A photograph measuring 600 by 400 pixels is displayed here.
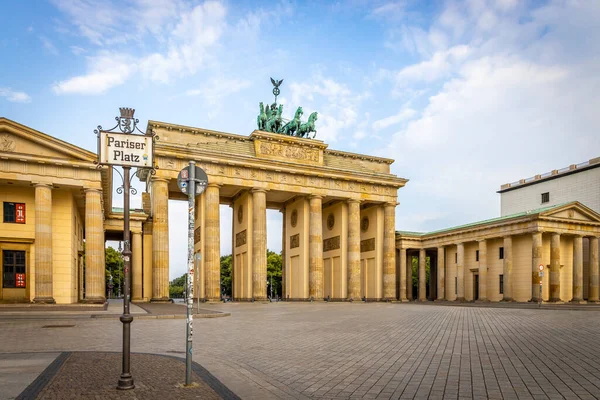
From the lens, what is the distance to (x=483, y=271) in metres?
56.4

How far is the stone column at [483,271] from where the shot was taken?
56.3 metres

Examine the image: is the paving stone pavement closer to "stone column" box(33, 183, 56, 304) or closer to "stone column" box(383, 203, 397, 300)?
"stone column" box(33, 183, 56, 304)

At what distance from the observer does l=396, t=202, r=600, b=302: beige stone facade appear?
50.6m

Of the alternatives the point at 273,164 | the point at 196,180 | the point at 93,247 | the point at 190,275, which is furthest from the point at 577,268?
the point at 190,275

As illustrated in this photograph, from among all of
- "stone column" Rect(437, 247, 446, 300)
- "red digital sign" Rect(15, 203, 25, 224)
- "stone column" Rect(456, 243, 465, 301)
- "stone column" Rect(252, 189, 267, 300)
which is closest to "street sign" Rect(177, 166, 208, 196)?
"red digital sign" Rect(15, 203, 25, 224)

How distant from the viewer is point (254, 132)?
5322 centimetres

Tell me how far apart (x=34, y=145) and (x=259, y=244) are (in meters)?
26.1

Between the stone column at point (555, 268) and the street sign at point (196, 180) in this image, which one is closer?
the street sign at point (196, 180)

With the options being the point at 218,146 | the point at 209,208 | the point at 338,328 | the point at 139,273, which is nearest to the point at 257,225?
the point at 209,208

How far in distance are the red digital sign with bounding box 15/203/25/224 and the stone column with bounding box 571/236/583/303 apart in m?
51.2

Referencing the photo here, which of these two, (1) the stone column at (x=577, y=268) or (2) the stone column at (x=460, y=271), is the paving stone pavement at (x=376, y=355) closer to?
(1) the stone column at (x=577, y=268)

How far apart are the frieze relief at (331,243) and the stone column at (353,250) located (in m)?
2.85

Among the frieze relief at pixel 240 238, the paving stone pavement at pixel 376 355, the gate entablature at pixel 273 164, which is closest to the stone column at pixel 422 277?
the gate entablature at pixel 273 164

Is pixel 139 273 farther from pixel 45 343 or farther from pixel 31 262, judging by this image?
pixel 45 343
